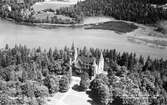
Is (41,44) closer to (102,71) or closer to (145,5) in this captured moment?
(102,71)

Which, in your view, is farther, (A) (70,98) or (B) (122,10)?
(B) (122,10)

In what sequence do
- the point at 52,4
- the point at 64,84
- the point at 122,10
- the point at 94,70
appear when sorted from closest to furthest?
the point at 64,84, the point at 94,70, the point at 122,10, the point at 52,4

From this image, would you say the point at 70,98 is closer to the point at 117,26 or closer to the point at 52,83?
the point at 52,83

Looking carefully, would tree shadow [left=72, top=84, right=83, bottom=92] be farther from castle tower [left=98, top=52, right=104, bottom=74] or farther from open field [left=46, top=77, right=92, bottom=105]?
castle tower [left=98, top=52, right=104, bottom=74]

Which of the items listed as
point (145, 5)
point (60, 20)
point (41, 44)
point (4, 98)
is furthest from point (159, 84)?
point (145, 5)

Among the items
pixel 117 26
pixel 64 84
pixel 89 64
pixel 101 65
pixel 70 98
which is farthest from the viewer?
pixel 117 26

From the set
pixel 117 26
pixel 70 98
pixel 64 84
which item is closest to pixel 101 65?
pixel 64 84

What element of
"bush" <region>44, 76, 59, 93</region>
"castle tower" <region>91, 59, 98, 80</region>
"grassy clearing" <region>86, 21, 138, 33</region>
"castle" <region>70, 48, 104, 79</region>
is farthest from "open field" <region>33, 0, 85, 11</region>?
"bush" <region>44, 76, 59, 93</region>

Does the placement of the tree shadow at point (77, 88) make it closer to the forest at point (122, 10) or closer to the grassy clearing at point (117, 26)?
the grassy clearing at point (117, 26)
